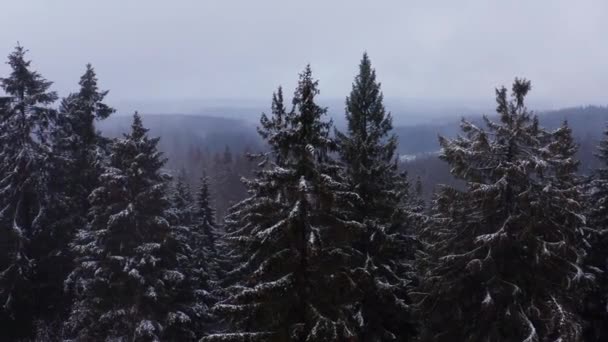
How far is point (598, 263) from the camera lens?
2328cm

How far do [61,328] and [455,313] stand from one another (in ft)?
59.0

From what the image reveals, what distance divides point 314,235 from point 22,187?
1729cm

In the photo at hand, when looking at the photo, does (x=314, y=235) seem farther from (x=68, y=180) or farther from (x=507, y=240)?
(x=68, y=180)

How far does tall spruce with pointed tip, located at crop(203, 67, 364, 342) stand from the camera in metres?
13.3

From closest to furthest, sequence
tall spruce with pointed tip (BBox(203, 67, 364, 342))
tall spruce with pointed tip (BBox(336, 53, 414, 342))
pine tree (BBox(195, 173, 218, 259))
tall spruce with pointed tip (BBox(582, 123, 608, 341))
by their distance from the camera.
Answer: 1. tall spruce with pointed tip (BBox(203, 67, 364, 342))
2. tall spruce with pointed tip (BBox(336, 53, 414, 342))
3. tall spruce with pointed tip (BBox(582, 123, 608, 341))
4. pine tree (BBox(195, 173, 218, 259))

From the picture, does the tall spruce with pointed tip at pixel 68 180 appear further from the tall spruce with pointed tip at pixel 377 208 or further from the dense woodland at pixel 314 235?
the tall spruce with pointed tip at pixel 377 208

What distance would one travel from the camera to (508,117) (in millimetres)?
15891

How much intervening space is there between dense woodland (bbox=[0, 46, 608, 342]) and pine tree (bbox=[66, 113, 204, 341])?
82mm

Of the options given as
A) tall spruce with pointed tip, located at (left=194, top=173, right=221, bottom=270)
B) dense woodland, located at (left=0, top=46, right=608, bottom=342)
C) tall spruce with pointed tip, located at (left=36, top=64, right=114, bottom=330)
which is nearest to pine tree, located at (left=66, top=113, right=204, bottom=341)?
dense woodland, located at (left=0, top=46, right=608, bottom=342)

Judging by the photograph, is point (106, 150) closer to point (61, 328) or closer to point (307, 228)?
point (61, 328)

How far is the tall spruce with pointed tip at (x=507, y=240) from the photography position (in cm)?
1498

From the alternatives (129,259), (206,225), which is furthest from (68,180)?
(206,225)

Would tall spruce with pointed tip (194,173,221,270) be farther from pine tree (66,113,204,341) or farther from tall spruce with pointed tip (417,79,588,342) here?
tall spruce with pointed tip (417,79,588,342)

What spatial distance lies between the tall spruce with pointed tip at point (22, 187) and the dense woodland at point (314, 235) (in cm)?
7
